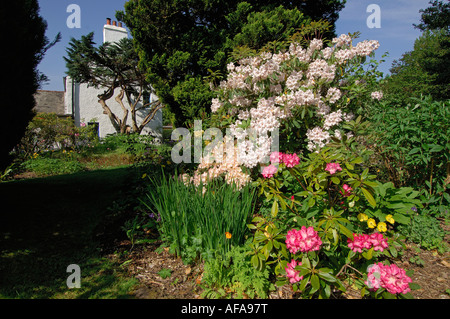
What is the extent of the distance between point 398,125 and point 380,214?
4.91ft

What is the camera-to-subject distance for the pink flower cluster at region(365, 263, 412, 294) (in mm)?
1737

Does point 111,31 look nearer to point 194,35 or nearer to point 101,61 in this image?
point 101,61

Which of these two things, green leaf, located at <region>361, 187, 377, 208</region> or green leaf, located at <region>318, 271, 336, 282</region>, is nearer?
green leaf, located at <region>318, 271, 336, 282</region>

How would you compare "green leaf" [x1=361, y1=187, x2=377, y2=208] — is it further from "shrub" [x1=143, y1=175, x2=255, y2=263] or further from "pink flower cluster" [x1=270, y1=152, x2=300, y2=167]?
"shrub" [x1=143, y1=175, x2=255, y2=263]

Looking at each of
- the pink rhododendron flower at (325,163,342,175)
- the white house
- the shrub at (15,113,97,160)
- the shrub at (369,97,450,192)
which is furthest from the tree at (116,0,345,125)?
the white house

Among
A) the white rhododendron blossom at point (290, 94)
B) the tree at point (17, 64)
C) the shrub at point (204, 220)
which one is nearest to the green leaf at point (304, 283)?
the shrub at point (204, 220)

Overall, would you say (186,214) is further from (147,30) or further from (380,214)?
(147,30)

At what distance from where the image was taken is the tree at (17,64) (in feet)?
10.1

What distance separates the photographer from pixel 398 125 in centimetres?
323

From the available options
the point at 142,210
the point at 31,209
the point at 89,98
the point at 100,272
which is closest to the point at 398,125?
the point at 142,210

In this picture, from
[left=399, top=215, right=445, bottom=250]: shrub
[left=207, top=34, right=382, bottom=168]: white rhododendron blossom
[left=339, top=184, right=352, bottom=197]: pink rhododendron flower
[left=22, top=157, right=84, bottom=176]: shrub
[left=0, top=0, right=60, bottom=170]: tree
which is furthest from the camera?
[left=22, top=157, right=84, bottom=176]: shrub

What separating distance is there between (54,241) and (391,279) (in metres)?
3.35

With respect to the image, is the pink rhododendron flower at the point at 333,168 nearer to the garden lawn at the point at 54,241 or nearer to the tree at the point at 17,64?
the garden lawn at the point at 54,241

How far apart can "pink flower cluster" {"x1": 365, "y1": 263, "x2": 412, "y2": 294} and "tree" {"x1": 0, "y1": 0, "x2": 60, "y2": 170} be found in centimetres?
412
